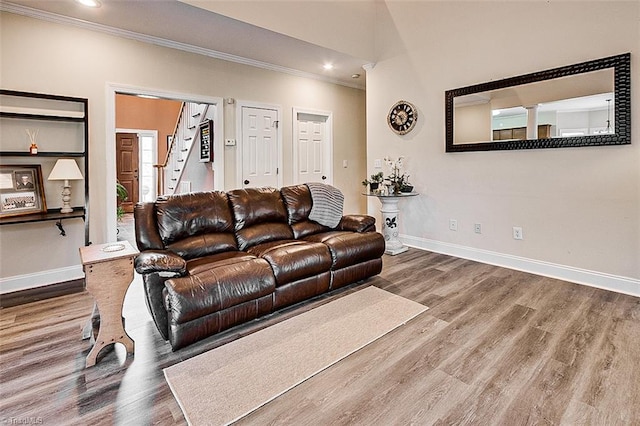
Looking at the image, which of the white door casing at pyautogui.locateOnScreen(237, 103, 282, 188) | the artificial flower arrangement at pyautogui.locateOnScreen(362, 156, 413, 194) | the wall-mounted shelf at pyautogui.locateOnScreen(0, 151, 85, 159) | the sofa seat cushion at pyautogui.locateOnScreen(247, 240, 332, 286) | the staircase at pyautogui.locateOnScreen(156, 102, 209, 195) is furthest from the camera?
the staircase at pyautogui.locateOnScreen(156, 102, 209, 195)

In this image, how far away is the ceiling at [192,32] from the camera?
3131 mm

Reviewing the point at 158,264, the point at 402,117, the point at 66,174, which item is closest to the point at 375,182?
the point at 402,117

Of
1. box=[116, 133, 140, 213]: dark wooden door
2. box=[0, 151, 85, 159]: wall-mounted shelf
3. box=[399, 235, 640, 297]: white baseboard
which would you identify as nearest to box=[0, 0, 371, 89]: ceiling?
box=[0, 151, 85, 159]: wall-mounted shelf

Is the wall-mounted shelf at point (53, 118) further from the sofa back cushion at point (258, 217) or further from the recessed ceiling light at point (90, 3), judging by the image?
the sofa back cushion at point (258, 217)

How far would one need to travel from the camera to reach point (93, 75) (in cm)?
354

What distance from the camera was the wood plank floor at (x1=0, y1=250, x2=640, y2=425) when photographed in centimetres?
151

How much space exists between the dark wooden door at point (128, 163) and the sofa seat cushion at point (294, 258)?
755 centimetres

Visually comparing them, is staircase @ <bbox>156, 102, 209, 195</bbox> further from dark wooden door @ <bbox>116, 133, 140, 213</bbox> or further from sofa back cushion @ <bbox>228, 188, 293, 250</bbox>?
sofa back cushion @ <bbox>228, 188, 293, 250</bbox>

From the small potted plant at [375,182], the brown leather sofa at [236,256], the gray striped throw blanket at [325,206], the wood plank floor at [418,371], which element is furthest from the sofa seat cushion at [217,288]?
the small potted plant at [375,182]

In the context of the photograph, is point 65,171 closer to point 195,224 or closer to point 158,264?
point 195,224

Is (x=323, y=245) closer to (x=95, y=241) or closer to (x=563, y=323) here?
(x=563, y=323)

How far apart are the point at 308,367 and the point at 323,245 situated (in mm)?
1160

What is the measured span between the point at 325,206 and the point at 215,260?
1433 millimetres

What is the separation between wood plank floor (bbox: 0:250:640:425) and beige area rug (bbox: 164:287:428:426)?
7 cm
